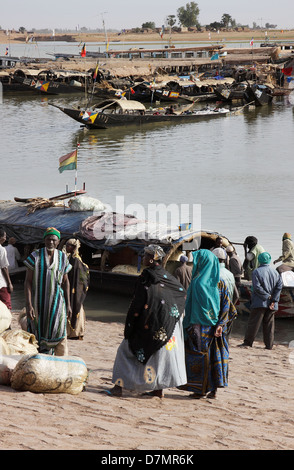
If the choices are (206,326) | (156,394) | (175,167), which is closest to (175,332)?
(206,326)

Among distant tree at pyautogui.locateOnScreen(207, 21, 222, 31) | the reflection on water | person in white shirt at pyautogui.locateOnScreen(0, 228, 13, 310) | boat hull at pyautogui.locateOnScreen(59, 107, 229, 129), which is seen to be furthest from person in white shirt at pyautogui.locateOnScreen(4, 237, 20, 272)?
distant tree at pyautogui.locateOnScreen(207, 21, 222, 31)

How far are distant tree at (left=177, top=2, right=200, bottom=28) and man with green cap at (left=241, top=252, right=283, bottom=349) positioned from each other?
157302 mm

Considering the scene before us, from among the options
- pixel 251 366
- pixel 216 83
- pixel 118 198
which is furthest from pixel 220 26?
pixel 251 366

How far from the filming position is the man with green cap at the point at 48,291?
5.20 metres

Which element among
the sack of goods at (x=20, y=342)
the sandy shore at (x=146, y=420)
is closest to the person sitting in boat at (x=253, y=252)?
the sandy shore at (x=146, y=420)

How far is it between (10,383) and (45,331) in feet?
1.88

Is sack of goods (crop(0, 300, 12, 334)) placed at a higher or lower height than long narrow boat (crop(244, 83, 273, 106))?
lower

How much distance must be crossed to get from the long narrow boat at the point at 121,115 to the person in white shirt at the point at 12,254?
1864 cm

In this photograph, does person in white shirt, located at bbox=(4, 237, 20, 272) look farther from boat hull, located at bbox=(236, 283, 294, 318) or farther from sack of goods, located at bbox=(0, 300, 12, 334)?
sack of goods, located at bbox=(0, 300, 12, 334)

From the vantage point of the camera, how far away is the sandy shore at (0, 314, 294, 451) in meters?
3.95

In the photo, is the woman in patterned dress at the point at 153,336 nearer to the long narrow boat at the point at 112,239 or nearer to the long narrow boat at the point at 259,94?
the long narrow boat at the point at 112,239

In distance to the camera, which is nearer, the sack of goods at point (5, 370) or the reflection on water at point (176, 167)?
the sack of goods at point (5, 370)

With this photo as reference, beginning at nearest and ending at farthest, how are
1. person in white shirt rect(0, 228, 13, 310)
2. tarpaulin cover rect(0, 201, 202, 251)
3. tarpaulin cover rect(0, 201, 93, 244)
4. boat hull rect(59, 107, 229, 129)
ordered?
person in white shirt rect(0, 228, 13, 310) → tarpaulin cover rect(0, 201, 202, 251) → tarpaulin cover rect(0, 201, 93, 244) → boat hull rect(59, 107, 229, 129)
